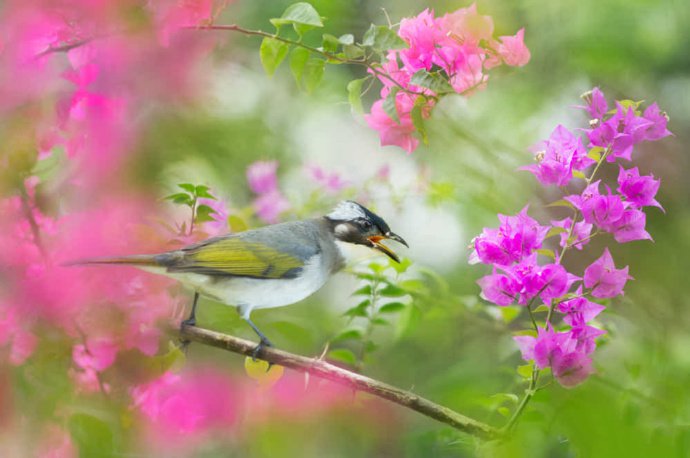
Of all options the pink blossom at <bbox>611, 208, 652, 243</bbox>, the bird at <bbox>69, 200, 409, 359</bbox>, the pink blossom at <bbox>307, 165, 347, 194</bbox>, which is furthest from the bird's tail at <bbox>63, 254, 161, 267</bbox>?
the pink blossom at <bbox>307, 165, 347, 194</bbox>

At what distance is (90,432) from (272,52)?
1.32ft

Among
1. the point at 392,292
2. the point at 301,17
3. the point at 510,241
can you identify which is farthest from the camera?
the point at 392,292

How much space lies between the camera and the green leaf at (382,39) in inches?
32.2

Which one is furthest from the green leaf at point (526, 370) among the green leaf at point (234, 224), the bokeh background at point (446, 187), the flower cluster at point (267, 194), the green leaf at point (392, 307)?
the flower cluster at point (267, 194)

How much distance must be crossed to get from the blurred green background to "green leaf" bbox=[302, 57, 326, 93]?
233 millimetres

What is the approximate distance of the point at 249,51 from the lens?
67.6 inches

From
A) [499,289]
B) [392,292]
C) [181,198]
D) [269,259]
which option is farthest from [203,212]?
[499,289]

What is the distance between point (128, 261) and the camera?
0.83 meters

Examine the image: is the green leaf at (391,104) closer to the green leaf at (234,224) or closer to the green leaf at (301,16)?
the green leaf at (301,16)

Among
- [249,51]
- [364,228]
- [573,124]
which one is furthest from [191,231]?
[573,124]

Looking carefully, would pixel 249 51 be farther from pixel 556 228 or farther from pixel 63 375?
pixel 556 228

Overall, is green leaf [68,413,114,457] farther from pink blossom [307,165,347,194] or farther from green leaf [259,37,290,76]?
pink blossom [307,165,347,194]

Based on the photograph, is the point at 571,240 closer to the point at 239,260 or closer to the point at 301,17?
the point at 301,17

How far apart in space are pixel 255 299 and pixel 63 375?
240mm
